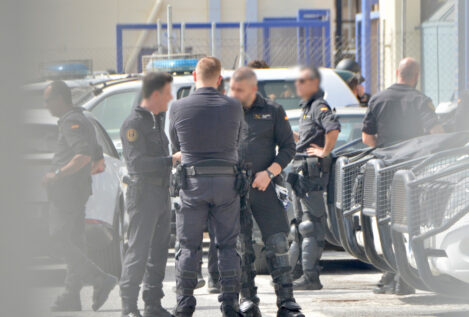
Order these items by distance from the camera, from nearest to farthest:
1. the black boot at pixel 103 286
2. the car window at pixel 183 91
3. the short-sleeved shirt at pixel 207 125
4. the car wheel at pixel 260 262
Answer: the short-sleeved shirt at pixel 207 125, the black boot at pixel 103 286, the car wheel at pixel 260 262, the car window at pixel 183 91

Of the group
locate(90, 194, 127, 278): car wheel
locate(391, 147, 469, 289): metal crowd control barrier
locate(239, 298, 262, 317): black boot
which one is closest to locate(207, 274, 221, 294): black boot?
locate(90, 194, 127, 278): car wheel

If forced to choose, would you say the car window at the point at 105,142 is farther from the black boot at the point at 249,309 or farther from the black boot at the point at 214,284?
the black boot at the point at 249,309

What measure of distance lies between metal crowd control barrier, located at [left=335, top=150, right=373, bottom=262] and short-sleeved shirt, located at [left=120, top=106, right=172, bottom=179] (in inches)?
54.8

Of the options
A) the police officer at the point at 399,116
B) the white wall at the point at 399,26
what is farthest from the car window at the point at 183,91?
the white wall at the point at 399,26

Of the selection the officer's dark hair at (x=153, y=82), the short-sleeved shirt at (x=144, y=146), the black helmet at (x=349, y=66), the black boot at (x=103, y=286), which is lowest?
the black boot at (x=103, y=286)

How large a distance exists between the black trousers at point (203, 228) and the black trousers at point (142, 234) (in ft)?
0.93

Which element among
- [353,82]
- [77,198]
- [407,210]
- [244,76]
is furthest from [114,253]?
[353,82]

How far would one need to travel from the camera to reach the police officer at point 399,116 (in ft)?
21.0

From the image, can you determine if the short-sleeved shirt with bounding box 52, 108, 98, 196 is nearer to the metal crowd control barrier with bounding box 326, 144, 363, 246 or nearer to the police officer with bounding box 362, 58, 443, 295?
the metal crowd control barrier with bounding box 326, 144, 363, 246

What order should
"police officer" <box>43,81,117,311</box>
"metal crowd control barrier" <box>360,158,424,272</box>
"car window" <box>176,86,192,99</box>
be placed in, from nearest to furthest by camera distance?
"police officer" <box>43,81,117,311</box>, "metal crowd control barrier" <box>360,158,424,272</box>, "car window" <box>176,86,192,99</box>

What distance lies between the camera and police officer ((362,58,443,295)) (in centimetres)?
639

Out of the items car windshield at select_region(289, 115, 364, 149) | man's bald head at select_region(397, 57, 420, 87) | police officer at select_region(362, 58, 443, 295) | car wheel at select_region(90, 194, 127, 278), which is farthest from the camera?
car windshield at select_region(289, 115, 364, 149)

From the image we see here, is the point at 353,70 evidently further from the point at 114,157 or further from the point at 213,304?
the point at 213,304

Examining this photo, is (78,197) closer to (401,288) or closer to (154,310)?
(154,310)
